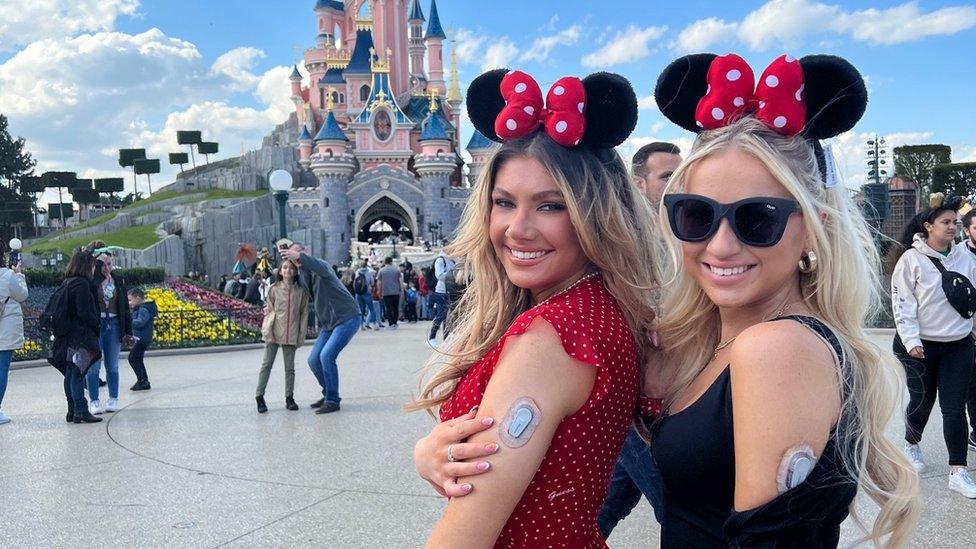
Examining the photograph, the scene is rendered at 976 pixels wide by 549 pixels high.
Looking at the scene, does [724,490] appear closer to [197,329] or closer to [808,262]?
[808,262]

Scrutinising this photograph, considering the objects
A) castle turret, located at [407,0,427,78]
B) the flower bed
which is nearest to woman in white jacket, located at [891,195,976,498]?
the flower bed

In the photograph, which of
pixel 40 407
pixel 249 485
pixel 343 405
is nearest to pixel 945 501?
pixel 249 485

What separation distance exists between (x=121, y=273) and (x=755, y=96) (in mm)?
20075

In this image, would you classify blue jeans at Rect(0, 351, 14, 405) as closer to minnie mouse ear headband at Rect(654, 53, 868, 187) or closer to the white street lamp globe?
the white street lamp globe

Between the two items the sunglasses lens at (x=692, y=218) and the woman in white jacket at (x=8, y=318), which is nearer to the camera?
the sunglasses lens at (x=692, y=218)

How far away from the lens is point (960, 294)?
449 cm

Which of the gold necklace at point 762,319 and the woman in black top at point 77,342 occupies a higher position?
the gold necklace at point 762,319

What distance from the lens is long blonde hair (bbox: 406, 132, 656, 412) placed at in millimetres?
1716

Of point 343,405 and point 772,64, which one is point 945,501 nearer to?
point 772,64

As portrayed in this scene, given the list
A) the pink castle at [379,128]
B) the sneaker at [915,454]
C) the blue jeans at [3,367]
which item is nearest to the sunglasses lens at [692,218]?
the sneaker at [915,454]

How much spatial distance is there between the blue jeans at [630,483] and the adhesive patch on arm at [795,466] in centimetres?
114

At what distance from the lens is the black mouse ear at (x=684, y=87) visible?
1.80 m

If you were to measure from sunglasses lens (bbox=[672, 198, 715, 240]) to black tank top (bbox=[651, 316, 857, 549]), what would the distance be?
248 mm

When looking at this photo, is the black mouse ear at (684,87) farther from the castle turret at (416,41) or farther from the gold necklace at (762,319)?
the castle turret at (416,41)
